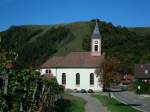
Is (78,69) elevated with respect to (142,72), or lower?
elevated

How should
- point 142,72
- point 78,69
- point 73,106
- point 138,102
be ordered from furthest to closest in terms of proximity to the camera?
point 142,72 < point 78,69 < point 138,102 < point 73,106

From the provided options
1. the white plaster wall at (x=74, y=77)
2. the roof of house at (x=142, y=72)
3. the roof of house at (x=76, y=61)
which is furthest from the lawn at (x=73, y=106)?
the roof of house at (x=142, y=72)

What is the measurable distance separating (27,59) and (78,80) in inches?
2314

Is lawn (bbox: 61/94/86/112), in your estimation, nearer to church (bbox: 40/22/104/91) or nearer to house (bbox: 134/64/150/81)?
church (bbox: 40/22/104/91)

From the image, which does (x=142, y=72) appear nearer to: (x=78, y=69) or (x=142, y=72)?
(x=142, y=72)

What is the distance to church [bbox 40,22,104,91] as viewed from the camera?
100 m

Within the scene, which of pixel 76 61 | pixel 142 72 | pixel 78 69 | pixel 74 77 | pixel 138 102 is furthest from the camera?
pixel 142 72

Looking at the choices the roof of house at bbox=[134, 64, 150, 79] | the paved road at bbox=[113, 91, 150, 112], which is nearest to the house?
the roof of house at bbox=[134, 64, 150, 79]

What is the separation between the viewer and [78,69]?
101 meters

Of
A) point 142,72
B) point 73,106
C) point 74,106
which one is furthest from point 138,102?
point 142,72

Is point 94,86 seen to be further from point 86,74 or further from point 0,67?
point 0,67

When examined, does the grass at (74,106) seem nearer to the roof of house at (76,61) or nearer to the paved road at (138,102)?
the paved road at (138,102)

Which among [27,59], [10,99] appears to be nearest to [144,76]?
[27,59]

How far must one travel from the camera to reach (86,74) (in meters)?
100
